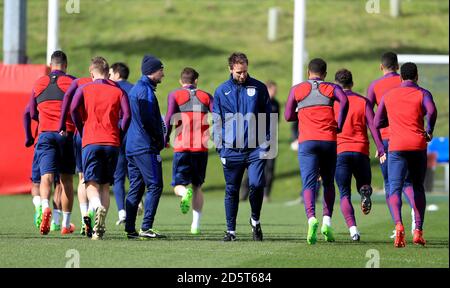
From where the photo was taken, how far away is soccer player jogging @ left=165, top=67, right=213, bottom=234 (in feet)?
53.8

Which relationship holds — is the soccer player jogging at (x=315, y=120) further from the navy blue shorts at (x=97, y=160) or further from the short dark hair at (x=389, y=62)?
the navy blue shorts at (x=97, y=160)

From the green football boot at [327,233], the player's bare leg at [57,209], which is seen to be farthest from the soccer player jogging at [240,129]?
the player's bare leg at [57,209]

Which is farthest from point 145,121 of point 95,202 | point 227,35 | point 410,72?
point 227,35

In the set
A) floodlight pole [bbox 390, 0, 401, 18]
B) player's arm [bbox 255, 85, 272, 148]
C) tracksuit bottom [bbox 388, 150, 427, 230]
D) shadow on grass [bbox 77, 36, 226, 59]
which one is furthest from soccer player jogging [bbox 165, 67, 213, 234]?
floodlight pole [bbox 390, 0, 401, 18]

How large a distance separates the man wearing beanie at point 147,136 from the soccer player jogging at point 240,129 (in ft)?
2.44

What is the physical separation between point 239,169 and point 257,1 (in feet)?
130

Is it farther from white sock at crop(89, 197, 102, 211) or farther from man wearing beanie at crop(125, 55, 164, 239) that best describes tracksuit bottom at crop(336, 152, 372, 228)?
white sock at crop(89, 197, 102, 211)

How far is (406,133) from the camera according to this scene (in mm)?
14492

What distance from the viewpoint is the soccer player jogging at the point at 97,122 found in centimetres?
1440

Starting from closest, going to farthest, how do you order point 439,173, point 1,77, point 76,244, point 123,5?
1. point 76,244
2. point 1,77
3. point 439,173
4. point 123,5

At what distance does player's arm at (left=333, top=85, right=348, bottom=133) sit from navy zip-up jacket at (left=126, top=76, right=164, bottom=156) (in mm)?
2102

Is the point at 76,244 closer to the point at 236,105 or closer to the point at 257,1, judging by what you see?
the point at 236,105

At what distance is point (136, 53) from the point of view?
45719 mm

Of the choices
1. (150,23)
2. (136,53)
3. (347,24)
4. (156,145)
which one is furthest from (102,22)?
(156,145)
